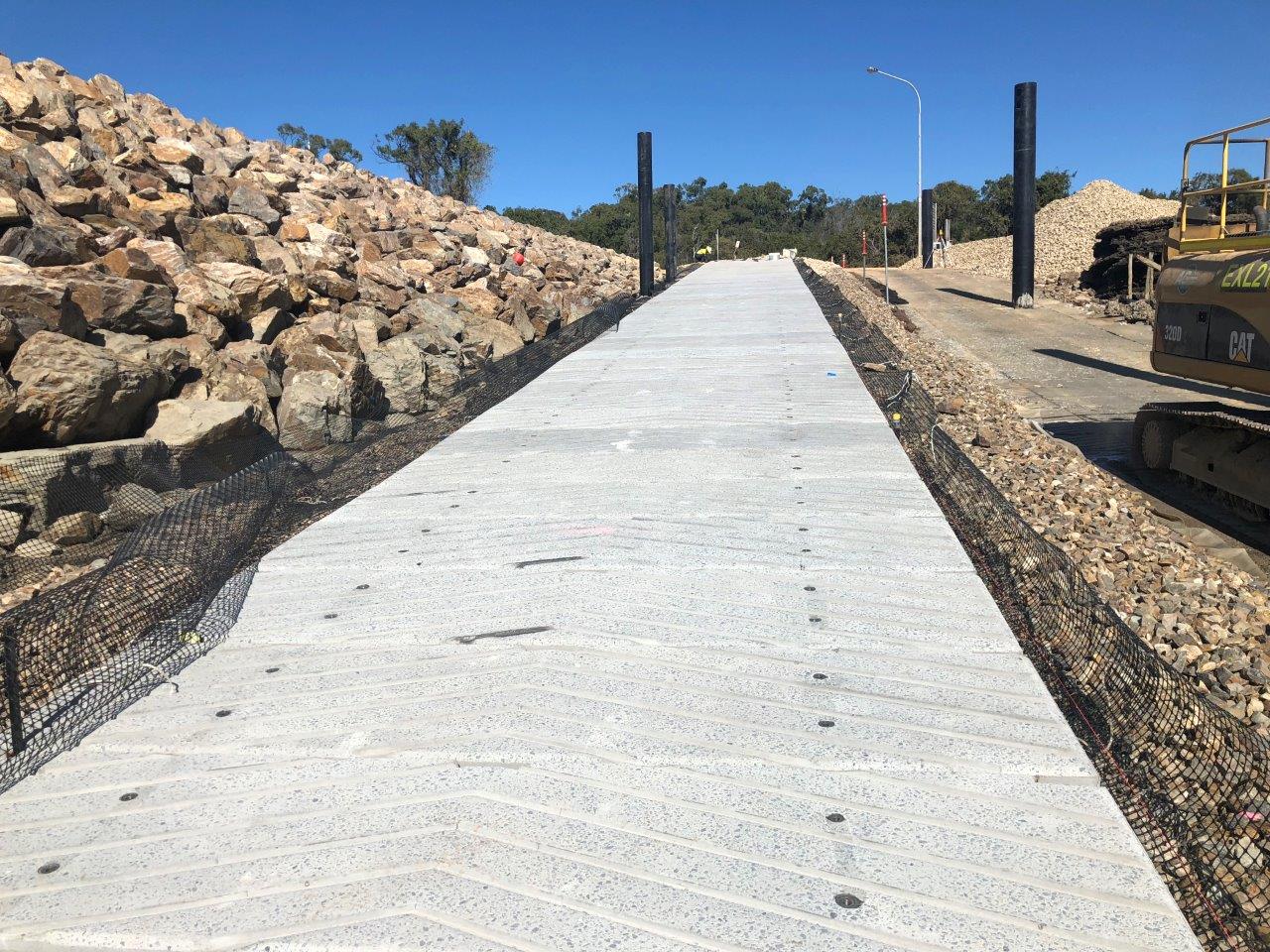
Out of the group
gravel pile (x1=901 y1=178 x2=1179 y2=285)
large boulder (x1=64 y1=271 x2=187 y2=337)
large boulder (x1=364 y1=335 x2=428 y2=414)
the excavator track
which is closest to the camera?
the excavator track

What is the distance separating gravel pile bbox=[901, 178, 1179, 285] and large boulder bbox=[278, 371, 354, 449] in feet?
107

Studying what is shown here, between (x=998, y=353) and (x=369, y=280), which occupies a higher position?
(x=369, y=280)

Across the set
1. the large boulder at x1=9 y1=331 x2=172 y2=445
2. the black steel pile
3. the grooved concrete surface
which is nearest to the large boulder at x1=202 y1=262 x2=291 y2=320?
the large boulder at x1=9 y1=331 x2=172 y2=445

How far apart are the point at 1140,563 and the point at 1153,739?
366 cm

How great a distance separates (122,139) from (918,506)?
15.7 m

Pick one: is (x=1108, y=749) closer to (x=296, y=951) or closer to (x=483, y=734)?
(x=483, y=734)

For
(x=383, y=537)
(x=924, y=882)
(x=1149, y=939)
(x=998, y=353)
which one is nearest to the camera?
(x=1149, y=939)

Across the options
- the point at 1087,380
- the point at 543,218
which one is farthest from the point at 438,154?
the point at 1087,380

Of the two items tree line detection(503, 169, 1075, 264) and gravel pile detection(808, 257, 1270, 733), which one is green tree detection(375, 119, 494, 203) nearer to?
tree line detection(503, 169, 1075, 264)

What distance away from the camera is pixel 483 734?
372cm

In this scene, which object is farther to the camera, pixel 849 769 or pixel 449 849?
pixel 849 769

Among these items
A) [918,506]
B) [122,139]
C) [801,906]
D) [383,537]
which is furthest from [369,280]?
[801,906]

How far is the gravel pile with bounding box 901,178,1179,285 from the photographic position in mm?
40375

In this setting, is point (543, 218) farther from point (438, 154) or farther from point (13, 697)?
point (13, 697)
